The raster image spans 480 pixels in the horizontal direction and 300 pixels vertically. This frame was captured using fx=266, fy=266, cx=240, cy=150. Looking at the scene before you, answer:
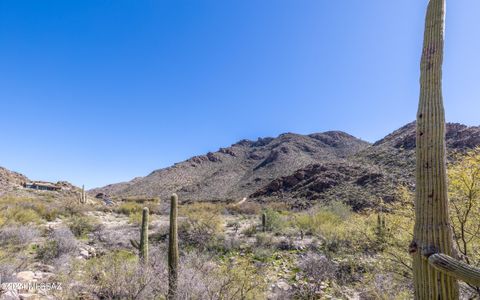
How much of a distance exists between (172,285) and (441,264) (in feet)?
16.5

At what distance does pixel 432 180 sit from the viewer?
7.09 feet

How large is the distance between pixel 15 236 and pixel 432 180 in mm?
11407

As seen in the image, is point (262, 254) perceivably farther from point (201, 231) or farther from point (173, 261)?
point (173, 261)

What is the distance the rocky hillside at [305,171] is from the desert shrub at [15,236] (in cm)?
1258

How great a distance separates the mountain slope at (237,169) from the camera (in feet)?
133

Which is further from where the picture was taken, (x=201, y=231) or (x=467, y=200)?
(x=201, y=231)

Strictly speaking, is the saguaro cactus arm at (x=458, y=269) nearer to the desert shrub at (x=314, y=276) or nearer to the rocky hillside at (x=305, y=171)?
the desert shrub at (x=314, y=276)

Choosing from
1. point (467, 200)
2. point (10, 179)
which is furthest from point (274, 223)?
point (10, 179)

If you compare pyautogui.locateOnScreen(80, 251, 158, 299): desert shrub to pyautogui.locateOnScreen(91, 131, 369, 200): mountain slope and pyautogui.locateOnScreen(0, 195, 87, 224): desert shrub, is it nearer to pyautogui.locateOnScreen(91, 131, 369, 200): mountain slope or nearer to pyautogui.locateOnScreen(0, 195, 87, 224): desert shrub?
pyautogui.locateOnScreen(0, 195, 87, 224): desert shrub

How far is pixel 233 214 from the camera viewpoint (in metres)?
20.8

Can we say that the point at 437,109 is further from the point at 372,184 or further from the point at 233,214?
the point at 372,184

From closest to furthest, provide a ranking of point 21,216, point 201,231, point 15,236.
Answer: point 15,236 → point 201,231 → point 21,216

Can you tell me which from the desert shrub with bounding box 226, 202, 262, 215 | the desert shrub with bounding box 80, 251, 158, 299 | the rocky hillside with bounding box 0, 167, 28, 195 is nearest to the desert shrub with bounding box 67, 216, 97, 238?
the desert shrub with bounding box 80, 251, 158, 299

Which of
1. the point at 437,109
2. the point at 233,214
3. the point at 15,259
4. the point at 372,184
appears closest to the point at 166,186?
the point at 233,214
